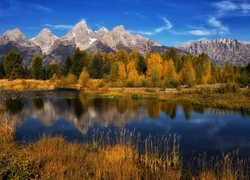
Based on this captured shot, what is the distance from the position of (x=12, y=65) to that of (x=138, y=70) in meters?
61.6

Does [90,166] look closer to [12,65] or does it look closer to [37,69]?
[37,69]

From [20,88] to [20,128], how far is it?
228ft

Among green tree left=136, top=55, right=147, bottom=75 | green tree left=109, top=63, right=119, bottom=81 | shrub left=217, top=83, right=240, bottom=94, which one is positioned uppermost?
green tree left=136, top=55, right=147, bottom=75

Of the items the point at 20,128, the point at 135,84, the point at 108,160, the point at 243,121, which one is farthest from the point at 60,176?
the point at 135,84

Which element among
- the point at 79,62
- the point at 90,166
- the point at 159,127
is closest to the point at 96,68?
the point at 79,62

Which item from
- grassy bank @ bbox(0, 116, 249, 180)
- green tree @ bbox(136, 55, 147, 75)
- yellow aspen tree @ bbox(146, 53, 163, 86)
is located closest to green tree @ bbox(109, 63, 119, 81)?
yellow aspen tree @ bbox(146, 53, 163, 86)

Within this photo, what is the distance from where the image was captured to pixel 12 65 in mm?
125750

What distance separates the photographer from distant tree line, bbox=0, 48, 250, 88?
9225 cm

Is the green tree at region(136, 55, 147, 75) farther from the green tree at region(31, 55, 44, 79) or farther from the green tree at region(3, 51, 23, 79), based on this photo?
the green tree at region(3, 51, 23, 79)

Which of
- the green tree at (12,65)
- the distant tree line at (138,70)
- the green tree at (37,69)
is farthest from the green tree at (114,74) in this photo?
the green tree at (12,65)

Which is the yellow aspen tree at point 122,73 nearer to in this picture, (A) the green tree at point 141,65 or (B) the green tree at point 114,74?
(B) the green tree at point 114,74

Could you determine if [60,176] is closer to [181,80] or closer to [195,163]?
[195,163]

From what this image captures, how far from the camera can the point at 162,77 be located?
99562 millimetres

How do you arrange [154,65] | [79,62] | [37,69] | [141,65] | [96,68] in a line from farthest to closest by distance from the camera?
[37,69] < [79,62] < [96,68] < [141,65] < [154,65]
